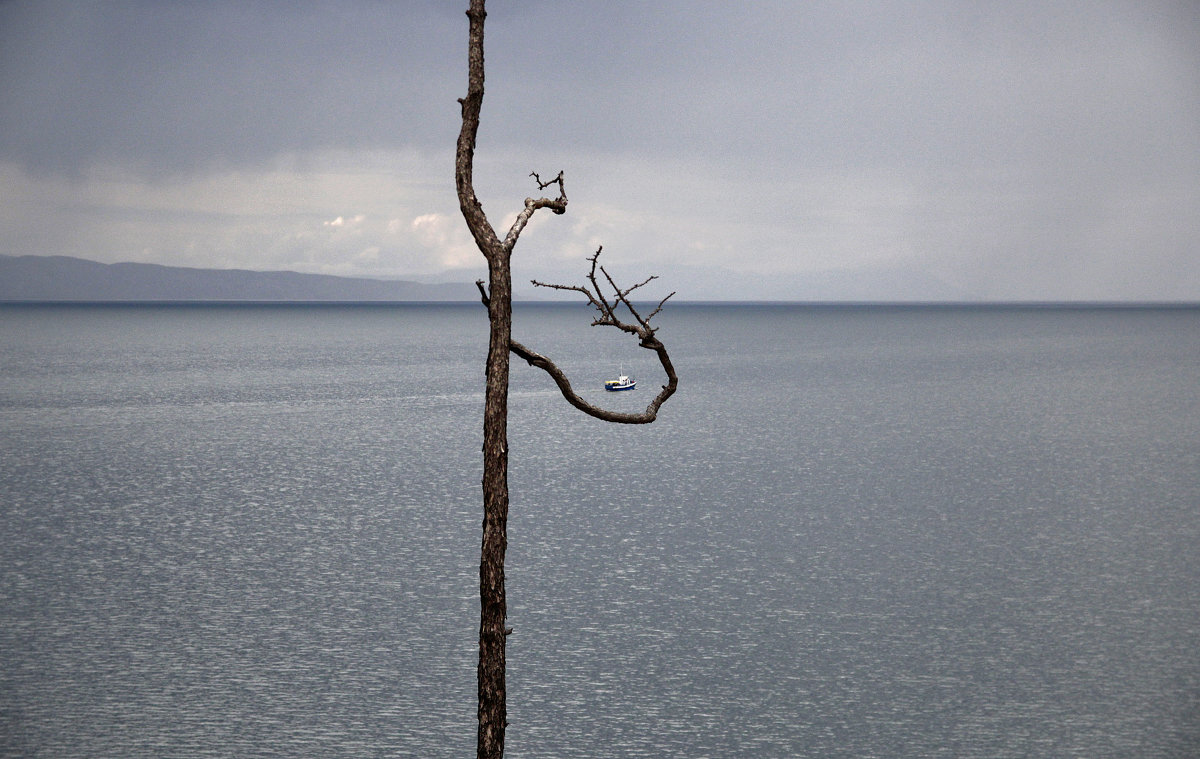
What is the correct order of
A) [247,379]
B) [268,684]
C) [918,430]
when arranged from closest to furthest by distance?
1. [268,684]
2. [918,430]
3. [247,379]

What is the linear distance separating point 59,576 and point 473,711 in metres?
21.6

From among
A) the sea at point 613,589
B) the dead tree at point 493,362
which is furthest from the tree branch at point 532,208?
the sea at point 613,589

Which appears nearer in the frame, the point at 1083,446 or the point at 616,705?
the point at 616,705

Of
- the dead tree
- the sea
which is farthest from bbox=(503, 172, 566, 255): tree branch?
the sea

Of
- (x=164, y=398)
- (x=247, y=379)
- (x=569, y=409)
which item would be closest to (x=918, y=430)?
(x=569, y=409)

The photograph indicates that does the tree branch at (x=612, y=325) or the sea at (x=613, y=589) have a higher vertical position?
the tree branch at (x=612, y=325)

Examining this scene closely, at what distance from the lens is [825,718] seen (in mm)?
30906

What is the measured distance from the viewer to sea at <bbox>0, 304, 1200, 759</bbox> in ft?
100

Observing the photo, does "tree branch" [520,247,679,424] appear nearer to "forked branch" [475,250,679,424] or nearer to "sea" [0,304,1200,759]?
"forked branch" [475,250,679,424]

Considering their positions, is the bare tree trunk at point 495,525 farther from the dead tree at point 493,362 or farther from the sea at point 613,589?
the sea at point 613,589

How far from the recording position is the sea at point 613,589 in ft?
100

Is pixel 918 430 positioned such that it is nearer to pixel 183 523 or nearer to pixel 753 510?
pixel 753 510

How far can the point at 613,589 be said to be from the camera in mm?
42031

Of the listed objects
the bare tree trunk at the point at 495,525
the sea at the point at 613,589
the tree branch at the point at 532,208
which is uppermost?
the tree branch at the point at 532,208
